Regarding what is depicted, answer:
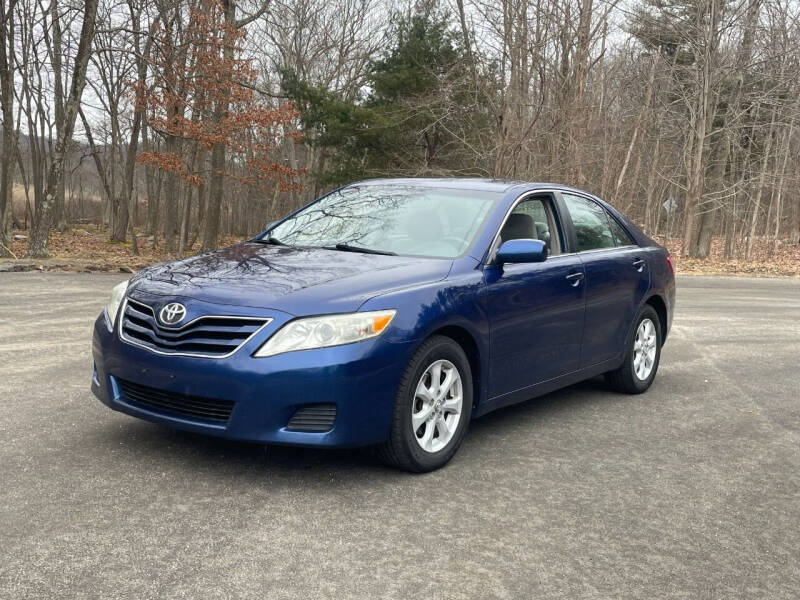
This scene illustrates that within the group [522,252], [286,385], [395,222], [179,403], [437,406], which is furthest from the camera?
[395,222]

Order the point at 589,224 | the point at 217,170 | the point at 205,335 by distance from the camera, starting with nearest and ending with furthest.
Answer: the point at 205,335 < the point at 589,224 < the point at 217,170

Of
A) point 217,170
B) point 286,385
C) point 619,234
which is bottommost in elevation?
point 286,385

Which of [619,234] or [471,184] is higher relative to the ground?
[471,184]

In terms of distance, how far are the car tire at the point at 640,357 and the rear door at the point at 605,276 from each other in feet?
0.62

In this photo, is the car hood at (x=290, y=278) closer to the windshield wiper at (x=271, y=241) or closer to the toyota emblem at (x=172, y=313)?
the toyota emblem at (x=172, y=313)

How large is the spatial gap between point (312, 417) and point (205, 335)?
65cm

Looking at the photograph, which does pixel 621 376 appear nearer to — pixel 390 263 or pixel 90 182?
pixel 390 263

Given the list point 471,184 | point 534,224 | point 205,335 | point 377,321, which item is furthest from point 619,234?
point 205,335

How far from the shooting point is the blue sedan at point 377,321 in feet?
13.1

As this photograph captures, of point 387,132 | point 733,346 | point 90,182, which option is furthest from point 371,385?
point 90,182

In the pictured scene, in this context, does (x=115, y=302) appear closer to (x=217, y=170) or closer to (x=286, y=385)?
(x=286, y=385)

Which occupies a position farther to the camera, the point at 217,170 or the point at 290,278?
the point at 217,170

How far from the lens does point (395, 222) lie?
17.7 ft

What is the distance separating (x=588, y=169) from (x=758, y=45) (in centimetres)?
975
